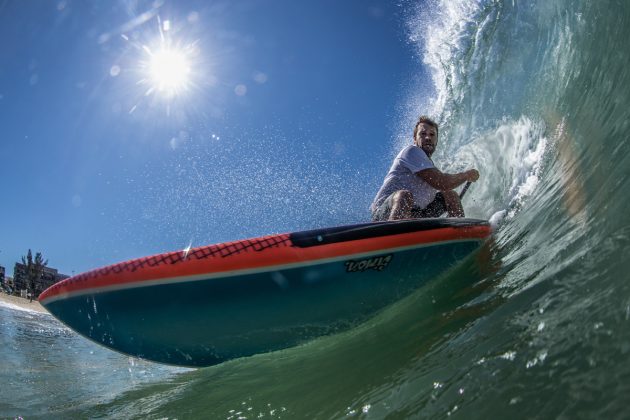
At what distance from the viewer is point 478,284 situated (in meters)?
2.80

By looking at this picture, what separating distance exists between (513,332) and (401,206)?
2.25 m

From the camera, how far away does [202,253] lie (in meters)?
3.01

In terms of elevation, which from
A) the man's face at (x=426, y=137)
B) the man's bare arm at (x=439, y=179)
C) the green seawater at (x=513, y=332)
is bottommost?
the green seawater at (x=513, y=332)

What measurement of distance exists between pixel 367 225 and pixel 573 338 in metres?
2.05

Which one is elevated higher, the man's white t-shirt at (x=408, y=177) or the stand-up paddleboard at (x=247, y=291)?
the man's white t-shirt at (x=408, y=177)

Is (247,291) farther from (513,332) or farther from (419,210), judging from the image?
(419,210)

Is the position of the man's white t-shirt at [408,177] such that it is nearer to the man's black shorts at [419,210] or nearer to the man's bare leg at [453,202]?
the man's black shorts at [419,210]

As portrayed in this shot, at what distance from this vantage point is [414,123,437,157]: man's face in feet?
15.4

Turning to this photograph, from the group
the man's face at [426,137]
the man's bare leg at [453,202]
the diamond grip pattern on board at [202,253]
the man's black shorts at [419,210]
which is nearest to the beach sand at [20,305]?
the diamond grip pattern on board at [202,253]

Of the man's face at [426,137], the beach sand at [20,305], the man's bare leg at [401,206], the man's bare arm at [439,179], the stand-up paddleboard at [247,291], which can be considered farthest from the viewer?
the beach sand at [20,305]

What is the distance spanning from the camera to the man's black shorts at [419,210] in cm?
402

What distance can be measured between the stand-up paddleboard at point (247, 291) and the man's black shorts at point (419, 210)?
583 mm

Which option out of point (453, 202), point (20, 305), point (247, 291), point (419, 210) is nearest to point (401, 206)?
point (419, 210)

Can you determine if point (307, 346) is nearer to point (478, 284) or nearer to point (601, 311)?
point (478, 284)
